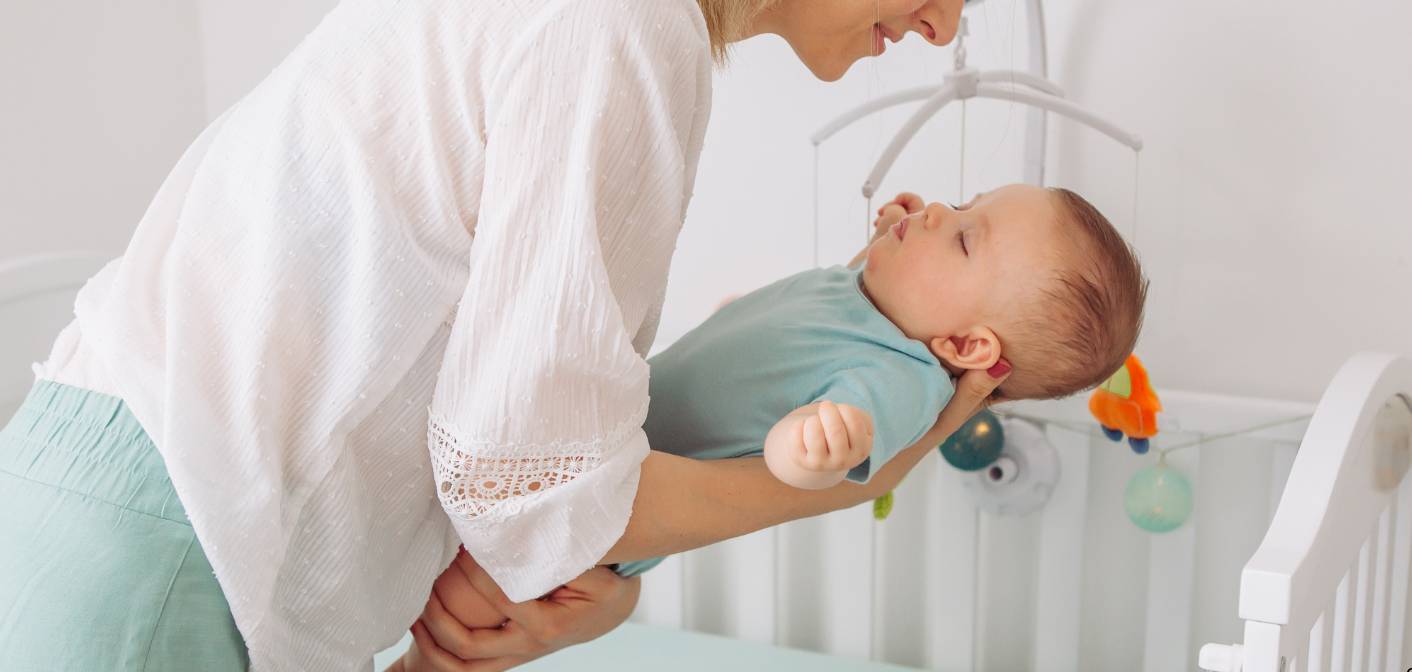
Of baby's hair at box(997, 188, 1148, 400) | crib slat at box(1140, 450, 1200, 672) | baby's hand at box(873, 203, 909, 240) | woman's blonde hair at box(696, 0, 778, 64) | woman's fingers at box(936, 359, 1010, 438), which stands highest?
woman's blonde hair at box(696, 0, 778, 64)

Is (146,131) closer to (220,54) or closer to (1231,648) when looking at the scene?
(220,54)

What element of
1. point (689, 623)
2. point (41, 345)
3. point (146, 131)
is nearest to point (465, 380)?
point (41, 345)

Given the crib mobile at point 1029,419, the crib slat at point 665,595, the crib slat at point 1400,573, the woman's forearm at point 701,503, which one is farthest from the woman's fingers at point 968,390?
the crib slat at point 665,595

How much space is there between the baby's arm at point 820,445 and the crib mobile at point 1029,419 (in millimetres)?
457

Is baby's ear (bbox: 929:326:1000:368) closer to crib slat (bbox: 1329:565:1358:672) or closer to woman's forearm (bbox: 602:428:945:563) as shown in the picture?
woman's forearm (bbox: 602:428:945:563)

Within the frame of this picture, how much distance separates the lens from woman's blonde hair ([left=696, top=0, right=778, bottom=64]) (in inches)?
34.7

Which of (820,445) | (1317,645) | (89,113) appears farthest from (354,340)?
(89,113)

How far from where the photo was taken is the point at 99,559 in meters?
0.72

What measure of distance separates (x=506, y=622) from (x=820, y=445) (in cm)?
33

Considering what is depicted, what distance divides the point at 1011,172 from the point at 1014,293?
0.48 meters

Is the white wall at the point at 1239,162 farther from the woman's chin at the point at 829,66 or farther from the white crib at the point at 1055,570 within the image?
the woman's chin at the point at 829,66

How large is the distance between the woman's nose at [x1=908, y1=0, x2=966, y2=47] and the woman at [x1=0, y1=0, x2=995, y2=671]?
0.22 m

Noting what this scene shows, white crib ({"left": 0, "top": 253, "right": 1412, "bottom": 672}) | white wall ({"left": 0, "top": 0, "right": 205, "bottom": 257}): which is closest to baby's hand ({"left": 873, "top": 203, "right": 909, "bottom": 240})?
white crib ({"left": 0, "top": 253, "right": 1412, "bottom": 672})

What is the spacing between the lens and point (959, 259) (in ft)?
3.54
